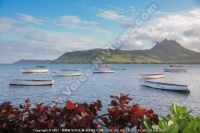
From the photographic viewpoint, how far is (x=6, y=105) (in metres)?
2.69

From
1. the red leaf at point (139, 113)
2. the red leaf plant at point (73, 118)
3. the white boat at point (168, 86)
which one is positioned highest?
the red leaf at point (139, 113)

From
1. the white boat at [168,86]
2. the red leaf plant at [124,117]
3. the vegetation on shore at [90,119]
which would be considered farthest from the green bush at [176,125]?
the white boat at [168,86]

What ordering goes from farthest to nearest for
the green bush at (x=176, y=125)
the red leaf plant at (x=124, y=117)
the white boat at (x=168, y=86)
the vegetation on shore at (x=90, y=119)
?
the white boat at (x=168, y=86) < the red leaf plant at (x=124, y=117) < the vegetation on shore at (x=90, y=119) < the green bush at (x=176, y=125)

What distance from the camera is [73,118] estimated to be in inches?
94.4

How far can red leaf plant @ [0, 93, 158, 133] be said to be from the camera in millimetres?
2355

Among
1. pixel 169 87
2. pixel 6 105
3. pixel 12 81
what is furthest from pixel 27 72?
pixel 6 105

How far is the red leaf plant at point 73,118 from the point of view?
236 cm

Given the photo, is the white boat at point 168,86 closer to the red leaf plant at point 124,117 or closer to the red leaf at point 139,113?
the red leaf plant at point 124,117

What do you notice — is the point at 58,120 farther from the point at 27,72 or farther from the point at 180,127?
the point at 27,72

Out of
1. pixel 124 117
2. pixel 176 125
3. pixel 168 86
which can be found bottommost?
pixel 168 86

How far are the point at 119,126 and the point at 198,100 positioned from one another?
1206 inches

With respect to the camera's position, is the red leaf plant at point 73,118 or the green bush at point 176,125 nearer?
the green bush at point 176,125

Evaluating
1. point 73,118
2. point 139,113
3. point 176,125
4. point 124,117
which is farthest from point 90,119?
point 176,125

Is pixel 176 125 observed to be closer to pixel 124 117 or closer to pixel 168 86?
pixel 124 117
